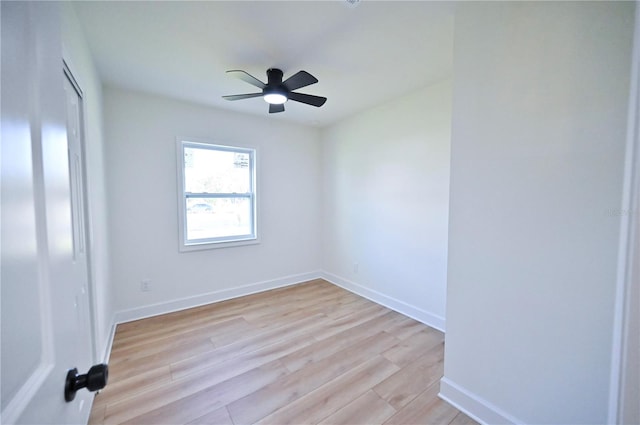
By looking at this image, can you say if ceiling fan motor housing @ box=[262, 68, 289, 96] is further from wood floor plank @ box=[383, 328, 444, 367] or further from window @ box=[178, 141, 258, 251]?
wood floor plank @ box=[383, 328, 444, 367]

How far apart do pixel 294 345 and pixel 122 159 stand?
8.78ft

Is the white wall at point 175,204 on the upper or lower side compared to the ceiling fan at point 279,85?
lower

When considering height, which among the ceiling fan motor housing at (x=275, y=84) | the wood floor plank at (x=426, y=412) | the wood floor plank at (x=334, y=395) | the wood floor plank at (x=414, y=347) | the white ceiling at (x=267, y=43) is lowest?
the wood floor plank at (x=426, y=412)

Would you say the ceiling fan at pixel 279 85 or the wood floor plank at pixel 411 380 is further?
the ceiling fan at pixel 279 85

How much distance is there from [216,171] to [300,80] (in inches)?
77.1

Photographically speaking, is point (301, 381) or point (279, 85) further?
point (279, 85)

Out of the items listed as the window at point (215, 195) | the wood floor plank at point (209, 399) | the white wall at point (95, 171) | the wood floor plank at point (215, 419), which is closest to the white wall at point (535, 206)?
the wood floor plank at point (209, 399)

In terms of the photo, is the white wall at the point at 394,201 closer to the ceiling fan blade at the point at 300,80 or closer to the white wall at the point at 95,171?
the ceiling fan blade at the point at 300,80

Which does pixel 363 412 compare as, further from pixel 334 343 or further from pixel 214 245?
pixel 214 245

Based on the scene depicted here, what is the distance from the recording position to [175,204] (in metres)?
3.08

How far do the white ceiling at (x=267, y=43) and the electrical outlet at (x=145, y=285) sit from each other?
213 centimetres

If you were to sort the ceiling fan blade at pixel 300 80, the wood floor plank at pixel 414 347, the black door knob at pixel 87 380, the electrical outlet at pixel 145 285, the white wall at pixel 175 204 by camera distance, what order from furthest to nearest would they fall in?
the electrical outlet at pixel 145 285, the white wall at pixel 175 204, the wood floor plank at pixel 414 347, the ceiling fan blade at pixel 300 80, the black door knob at pixel 87 380

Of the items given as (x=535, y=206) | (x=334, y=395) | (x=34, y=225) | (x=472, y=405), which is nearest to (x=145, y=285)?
(x=334, y=395)

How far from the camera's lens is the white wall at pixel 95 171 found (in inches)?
59.6
